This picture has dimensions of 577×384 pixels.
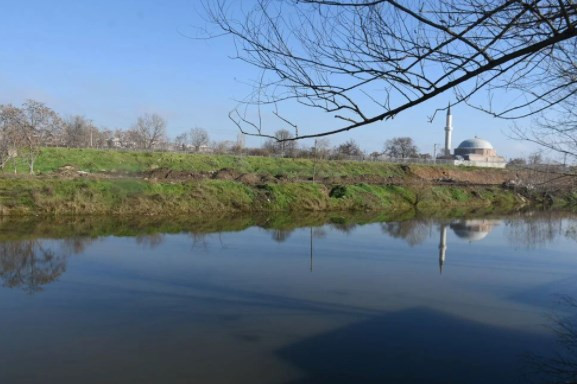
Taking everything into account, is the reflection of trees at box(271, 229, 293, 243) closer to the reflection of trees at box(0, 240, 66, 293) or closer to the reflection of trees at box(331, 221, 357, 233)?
the reflection of trees at box(331, 221, 357, 233)

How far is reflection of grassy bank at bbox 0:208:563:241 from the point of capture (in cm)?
1560

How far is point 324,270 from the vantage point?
38.3 ft

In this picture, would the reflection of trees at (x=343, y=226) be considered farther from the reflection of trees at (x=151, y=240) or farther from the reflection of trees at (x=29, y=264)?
the reflection of trees at (x=29, y=264)

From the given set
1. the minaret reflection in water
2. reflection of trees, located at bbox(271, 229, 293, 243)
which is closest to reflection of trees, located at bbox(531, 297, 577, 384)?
the minaret reflection in water

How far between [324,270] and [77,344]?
243 inches

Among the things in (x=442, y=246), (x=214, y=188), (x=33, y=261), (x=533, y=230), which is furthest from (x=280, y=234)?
(x=533, y=230)

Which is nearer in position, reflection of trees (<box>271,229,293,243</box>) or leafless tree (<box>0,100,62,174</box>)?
reflection of trees (<box>271,229,293,243</box>)

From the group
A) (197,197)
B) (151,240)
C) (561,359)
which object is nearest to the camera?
(561,359)

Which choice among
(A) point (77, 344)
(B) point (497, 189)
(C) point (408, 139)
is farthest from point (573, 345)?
(C) point (408, 139)

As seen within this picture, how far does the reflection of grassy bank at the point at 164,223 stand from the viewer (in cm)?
1560

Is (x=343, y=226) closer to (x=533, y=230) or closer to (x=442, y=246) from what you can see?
(x=442, y=246)

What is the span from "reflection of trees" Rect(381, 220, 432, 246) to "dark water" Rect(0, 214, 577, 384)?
1.88 meters

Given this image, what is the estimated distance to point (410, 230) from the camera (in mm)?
19562

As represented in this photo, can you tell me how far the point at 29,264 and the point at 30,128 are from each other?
14817mm
